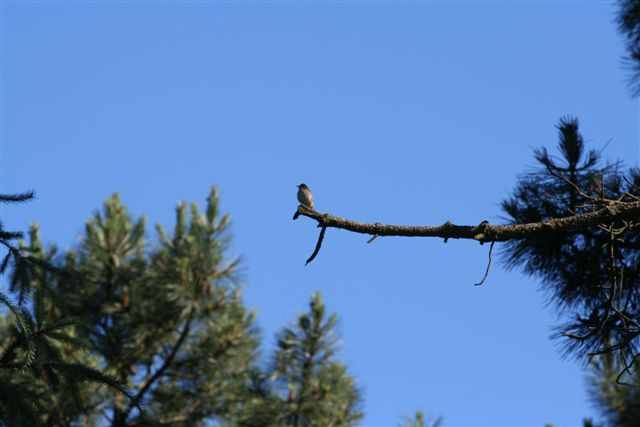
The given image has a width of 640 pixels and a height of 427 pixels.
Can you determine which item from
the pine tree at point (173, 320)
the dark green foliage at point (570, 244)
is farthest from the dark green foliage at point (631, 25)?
the pine tree at point (173, 320)

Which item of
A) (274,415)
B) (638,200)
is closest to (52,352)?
(638,200)

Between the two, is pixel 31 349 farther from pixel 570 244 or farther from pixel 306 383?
pixel 306 383

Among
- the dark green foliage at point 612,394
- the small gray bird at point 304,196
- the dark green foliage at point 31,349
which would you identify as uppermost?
the dark green foliage at point 612,394

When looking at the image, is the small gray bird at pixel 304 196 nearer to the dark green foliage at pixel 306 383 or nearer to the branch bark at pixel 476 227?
the branch bark at pixel 476 227

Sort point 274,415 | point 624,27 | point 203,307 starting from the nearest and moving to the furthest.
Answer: point 624,27 < point 274,415 < point 203,307

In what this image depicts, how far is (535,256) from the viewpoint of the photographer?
5.83 metres

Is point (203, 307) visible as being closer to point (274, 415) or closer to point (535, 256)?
point (274, 415)

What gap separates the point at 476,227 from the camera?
10.7ft

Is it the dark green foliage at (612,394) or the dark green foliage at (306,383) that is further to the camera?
the dark green foliage at (306,383)

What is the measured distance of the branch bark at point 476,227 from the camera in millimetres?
3232

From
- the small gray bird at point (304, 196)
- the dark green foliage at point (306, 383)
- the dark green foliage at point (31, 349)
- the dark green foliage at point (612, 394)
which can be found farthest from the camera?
the dark green foliage at point (306, 383)

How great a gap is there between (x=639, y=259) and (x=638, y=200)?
199 centimetres

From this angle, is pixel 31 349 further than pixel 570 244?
No

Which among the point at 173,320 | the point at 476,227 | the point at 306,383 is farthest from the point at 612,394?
the point at 476,227
